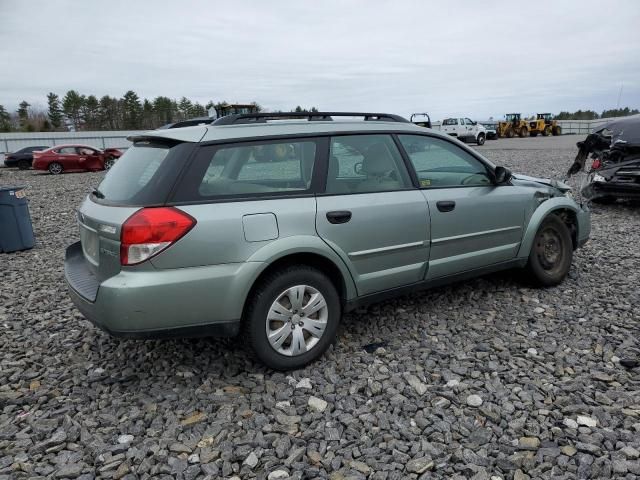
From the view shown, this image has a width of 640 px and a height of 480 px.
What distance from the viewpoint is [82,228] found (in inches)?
134

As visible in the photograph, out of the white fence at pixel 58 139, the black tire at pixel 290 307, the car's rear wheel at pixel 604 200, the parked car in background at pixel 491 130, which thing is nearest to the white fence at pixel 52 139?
the white fence at pixel 58 139

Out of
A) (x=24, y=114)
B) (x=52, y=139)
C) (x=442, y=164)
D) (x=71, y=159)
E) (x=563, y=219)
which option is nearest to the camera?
(x=442, y=164)

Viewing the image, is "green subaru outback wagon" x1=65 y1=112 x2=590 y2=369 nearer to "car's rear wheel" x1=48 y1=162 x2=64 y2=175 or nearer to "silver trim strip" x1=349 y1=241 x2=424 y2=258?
"silver trim strip" x1=349 y1=241 x2=424 y2=258

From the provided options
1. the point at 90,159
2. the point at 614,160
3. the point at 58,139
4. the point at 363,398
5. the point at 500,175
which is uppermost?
the point at 500,175

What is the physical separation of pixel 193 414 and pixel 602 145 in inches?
335

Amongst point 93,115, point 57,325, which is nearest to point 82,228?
point 57,325

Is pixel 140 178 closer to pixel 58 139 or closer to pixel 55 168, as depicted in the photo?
pixel 55 168

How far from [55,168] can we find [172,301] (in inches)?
888

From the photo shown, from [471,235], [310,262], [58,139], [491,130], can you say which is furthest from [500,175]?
[491,130]

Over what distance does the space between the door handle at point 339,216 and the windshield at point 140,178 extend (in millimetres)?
1030

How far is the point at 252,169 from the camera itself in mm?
3201

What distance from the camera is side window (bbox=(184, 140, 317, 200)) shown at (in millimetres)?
3031

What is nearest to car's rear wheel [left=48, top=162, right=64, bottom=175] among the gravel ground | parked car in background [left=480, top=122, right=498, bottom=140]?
the gravel ground

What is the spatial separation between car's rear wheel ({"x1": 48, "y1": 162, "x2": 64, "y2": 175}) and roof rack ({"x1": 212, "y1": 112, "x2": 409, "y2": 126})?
859 inches
